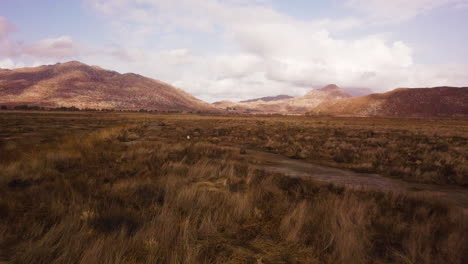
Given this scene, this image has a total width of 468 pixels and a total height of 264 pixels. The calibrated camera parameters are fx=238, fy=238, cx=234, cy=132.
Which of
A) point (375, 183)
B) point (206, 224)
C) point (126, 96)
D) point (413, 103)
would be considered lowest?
point (375, 183)

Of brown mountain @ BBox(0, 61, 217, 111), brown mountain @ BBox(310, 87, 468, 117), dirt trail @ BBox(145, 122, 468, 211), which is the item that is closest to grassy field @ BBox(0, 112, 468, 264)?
dirt trail @ BBox(145, 122, 468, 211)

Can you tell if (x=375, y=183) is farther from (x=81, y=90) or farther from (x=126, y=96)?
(x=81, y=90)

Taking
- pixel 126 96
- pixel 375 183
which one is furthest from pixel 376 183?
pixel 126 96

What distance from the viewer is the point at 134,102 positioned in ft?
495

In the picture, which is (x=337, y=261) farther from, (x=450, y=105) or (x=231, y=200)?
(x=450, y=105)

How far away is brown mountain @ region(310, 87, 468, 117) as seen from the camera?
8000cm

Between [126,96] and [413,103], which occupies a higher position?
[126,96]

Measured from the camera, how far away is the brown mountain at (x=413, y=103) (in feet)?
262

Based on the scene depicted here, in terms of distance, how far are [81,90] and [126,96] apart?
25.7 meters

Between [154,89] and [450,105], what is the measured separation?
576ft

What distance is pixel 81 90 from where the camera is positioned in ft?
488

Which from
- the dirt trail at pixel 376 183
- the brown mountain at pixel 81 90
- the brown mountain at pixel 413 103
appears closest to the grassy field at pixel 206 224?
the dirt trail at pixel 376 183

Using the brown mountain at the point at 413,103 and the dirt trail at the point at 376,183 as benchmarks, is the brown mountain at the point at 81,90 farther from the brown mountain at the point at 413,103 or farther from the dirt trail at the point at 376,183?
the dirt trail at the point at 376,183

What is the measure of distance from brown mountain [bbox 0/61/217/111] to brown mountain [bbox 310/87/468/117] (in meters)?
115
